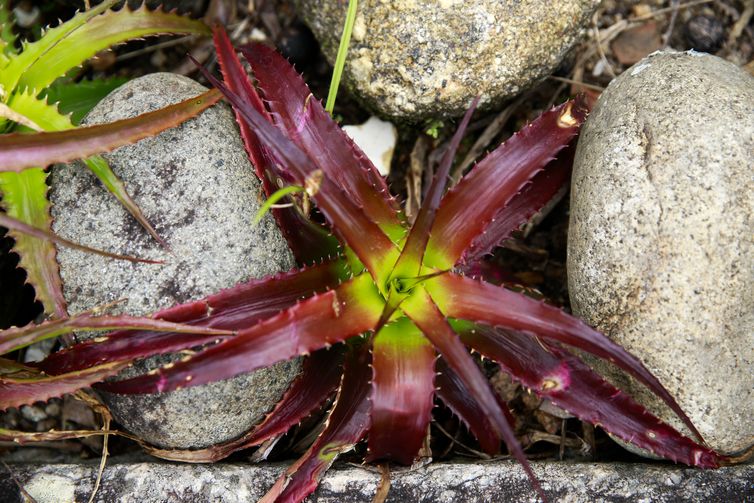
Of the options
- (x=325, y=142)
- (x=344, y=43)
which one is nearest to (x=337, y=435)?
(x=325, y=142)

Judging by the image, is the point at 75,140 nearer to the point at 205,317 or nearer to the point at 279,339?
the point at 205,317

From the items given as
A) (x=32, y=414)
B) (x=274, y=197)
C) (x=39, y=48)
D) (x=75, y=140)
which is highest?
(x=39, y=48)

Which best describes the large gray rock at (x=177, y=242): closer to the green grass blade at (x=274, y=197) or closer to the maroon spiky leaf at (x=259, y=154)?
the maroon spiky leaf at (x=259, y=154)

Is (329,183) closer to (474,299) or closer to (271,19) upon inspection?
(474,299)

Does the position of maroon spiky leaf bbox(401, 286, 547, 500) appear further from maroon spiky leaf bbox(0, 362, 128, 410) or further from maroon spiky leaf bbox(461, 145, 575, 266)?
maroon spiky leaf bbox(0, 362, 128, 410)

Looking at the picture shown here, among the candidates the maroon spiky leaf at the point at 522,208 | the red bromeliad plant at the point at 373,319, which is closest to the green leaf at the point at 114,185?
the red bromeliad plant at the point at 373,319

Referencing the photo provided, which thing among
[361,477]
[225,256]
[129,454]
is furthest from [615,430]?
[129,454]

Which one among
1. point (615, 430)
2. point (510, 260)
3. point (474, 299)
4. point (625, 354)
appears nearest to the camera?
point (625, 354)
